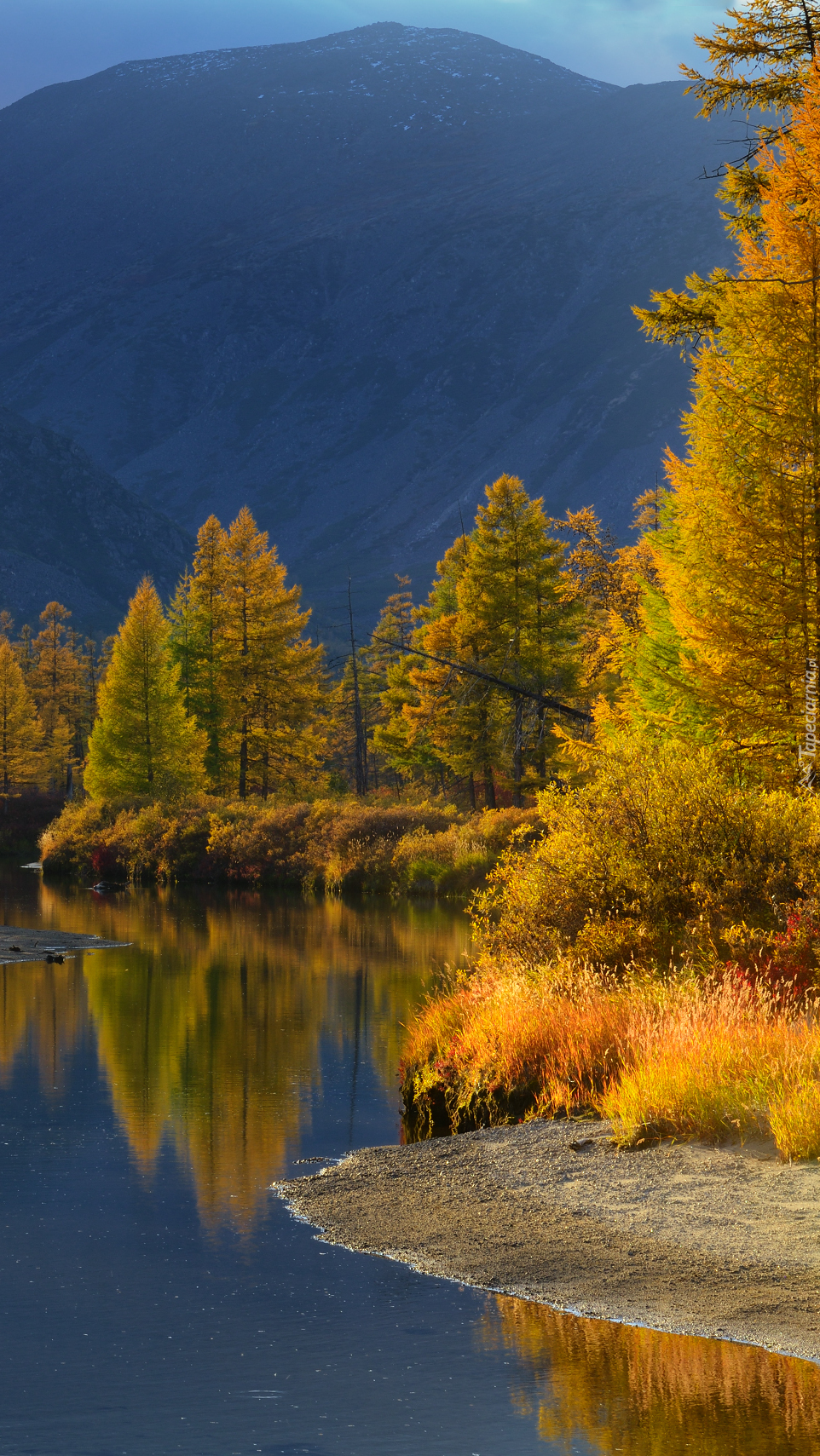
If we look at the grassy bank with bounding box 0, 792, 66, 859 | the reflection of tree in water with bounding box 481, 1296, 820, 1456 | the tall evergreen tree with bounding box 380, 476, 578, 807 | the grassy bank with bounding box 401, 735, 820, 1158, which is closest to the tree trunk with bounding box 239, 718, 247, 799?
the tall evergreen tree with bounding box 380, 476, 578, 807

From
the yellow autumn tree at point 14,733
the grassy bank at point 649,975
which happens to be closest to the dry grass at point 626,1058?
the grassy bank at point 649,975

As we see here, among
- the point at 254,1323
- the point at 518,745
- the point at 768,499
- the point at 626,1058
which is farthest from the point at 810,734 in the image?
the point at 518,745

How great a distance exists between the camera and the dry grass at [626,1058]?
10.6m

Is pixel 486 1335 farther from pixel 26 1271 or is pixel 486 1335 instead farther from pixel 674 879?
pixel 674 879

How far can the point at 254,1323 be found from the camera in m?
8.45

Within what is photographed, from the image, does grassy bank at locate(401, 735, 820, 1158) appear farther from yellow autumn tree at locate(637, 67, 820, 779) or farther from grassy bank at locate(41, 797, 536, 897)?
grassy bank at locate(41, 797, 536, 897)

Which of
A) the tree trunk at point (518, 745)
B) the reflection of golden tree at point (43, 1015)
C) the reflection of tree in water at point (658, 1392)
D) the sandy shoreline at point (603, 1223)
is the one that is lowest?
the reflection of tree in water at point (658, 1392)

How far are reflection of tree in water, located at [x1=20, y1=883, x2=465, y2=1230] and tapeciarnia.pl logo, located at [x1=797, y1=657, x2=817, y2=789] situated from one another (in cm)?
689

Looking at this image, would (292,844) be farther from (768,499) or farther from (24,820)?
(24,820)

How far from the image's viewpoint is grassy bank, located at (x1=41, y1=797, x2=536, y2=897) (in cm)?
4481

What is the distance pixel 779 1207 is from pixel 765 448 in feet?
43.9

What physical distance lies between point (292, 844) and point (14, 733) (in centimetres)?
4194

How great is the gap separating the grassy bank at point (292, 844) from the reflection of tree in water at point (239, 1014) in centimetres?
649

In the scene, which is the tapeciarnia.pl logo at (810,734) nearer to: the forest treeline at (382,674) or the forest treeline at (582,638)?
the forest treeline at (582,638)
